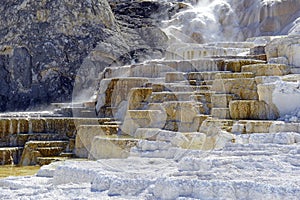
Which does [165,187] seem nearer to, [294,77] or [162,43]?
[294,77]

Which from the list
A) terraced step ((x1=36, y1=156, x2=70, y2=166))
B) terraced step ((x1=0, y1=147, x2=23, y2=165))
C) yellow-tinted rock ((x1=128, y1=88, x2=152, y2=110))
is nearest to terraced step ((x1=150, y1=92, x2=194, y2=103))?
Answer: yellow-tinted rock ((x1=128, y1=88, x2=152, y2=110))

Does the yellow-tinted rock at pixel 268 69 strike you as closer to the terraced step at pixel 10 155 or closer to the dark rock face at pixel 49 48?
the terraced step at pixel 10 155

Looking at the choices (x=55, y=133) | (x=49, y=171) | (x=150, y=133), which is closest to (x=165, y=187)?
(x=49, y=171)

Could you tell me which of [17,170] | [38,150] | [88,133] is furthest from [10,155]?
[88,133]

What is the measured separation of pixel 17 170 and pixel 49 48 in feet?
30.6

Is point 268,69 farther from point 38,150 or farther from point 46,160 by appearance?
point 38,150

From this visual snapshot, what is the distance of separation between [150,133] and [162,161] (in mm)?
2509

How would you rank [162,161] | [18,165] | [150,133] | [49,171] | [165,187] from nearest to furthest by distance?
[165,187] → [162,161] → [49,171] → [150,133] → [18,165]

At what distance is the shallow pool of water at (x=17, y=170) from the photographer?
11705 millimetres

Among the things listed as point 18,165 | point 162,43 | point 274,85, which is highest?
point 162,43

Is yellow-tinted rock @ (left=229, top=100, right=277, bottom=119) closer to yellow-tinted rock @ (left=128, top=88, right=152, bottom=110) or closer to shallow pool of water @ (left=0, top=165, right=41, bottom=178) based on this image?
yellow-tinted rock @ (left=128, top=88, right=152, bottom=110)

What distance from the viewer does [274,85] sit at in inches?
452

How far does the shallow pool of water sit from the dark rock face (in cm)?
735

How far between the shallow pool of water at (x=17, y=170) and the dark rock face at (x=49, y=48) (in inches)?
289
